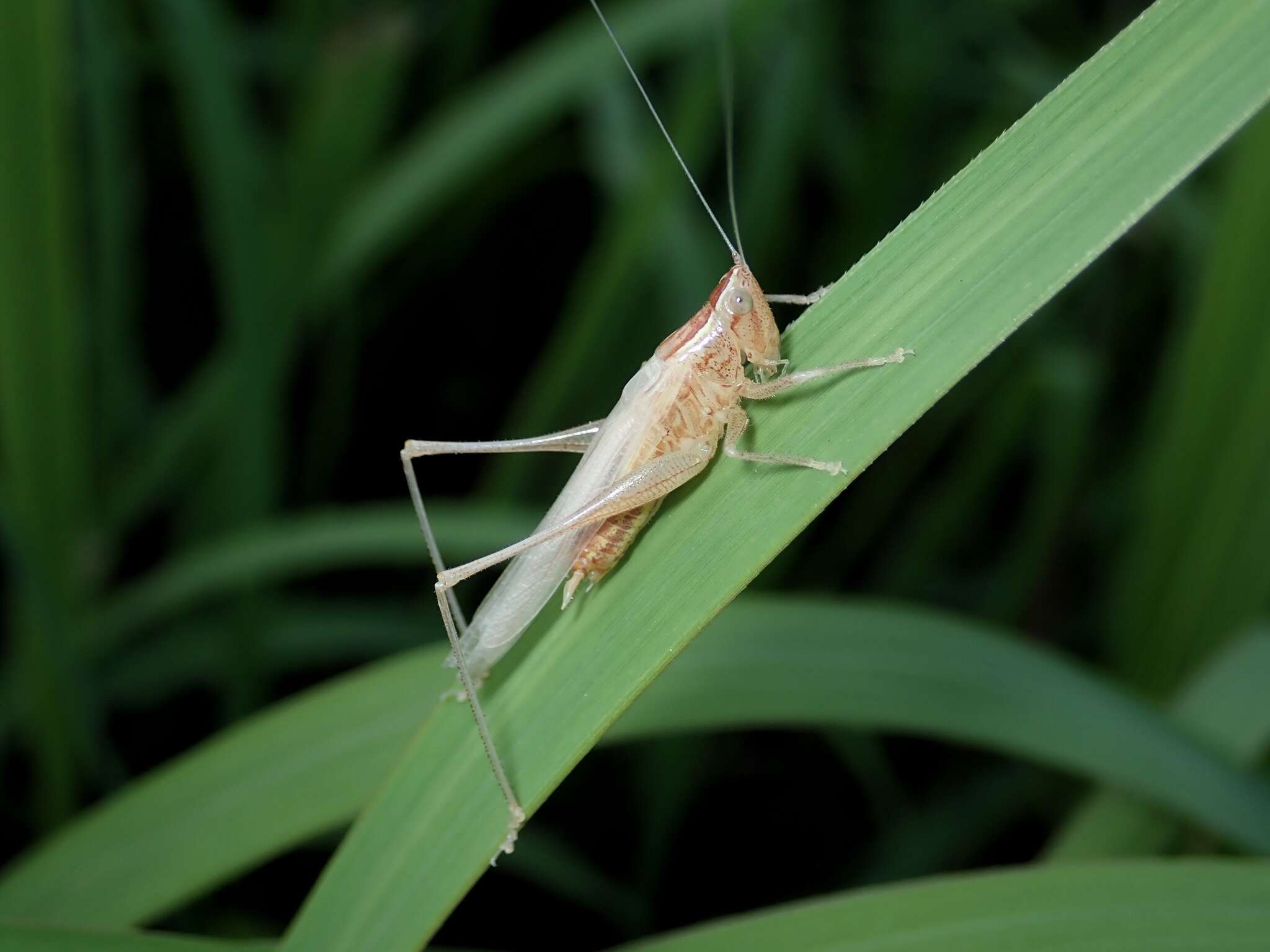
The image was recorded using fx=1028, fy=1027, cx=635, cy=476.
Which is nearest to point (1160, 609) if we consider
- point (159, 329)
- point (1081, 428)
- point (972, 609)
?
point (1081, 428)

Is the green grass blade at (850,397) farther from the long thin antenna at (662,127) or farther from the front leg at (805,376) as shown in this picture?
the long thin antenna at (662,127)

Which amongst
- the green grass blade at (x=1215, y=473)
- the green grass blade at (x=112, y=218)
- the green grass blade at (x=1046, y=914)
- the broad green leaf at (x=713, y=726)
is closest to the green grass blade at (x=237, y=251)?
the green grass blade at (x=112, y=218)

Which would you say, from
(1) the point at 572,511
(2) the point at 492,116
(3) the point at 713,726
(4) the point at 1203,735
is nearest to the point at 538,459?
(2) the point at 492,116

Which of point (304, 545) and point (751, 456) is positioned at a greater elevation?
point (304, 545)

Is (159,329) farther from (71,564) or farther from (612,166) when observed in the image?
(612,166)

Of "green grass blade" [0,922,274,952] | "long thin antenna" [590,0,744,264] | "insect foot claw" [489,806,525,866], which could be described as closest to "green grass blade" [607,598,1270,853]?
"insect foot claw" [489,806,525,866]

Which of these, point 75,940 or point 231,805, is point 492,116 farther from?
point 75,940
